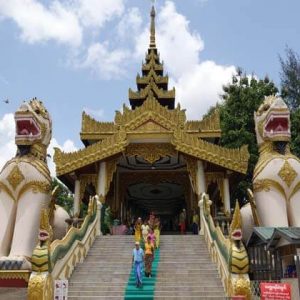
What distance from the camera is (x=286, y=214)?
41.7ft

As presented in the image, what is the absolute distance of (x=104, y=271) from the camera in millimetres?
10875

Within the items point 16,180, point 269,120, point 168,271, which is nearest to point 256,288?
point 168,271

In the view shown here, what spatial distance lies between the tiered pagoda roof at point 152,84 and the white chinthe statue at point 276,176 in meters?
9.20

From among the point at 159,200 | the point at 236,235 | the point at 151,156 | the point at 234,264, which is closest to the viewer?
the point at 234,264

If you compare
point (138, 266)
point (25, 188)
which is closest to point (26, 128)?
point (25, 188)

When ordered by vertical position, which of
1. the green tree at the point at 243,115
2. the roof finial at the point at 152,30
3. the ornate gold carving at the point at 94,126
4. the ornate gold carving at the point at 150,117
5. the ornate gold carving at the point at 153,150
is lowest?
the ornate gold carving at the point at 153,150

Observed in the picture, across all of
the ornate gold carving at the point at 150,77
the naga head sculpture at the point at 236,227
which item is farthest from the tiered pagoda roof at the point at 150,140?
the ornate gold carving at the point at 150,77

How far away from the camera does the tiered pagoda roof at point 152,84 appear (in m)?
22.6

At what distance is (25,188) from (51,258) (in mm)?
4300

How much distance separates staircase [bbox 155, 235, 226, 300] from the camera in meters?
9.52

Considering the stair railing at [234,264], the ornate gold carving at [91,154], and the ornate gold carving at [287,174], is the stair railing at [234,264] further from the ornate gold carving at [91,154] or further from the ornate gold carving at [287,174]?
the ornate gold carving at [91,154]

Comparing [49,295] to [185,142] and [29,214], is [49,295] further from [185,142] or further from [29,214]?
[185,142]

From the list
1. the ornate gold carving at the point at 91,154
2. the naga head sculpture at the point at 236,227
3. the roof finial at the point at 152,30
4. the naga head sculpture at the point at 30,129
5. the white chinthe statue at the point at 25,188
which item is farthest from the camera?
the roof finial at the point at 152,30

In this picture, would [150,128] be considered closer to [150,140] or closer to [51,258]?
[150,140]
